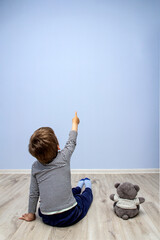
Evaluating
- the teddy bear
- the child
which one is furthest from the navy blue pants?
the teddy bear

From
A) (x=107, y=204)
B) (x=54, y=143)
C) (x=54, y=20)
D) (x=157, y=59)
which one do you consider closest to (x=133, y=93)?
(x=157, y=59)

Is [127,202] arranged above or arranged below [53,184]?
below

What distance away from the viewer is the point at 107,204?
60.9 inches

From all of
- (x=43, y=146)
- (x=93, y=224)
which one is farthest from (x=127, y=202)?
(x=43, y=146)

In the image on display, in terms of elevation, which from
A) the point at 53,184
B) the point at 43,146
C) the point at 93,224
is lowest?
the point at 93,224

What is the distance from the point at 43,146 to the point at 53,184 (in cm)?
22

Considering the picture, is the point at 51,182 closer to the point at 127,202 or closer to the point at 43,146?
the point at 43,146

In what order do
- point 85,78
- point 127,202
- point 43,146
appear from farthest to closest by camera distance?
point 85,78, point 127,202, point 43,146

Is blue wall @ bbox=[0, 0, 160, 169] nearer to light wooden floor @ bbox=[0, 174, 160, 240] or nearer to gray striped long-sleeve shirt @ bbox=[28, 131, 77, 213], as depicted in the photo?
light wooden floor @ bbox=[0, 174, 160, 240]

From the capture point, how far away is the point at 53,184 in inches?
47.8

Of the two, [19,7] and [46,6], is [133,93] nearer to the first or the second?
[46,6]

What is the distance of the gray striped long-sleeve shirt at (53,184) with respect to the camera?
1202 mm

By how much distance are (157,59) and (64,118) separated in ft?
4.31

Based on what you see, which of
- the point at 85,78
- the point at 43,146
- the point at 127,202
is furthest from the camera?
the point at 85,78
